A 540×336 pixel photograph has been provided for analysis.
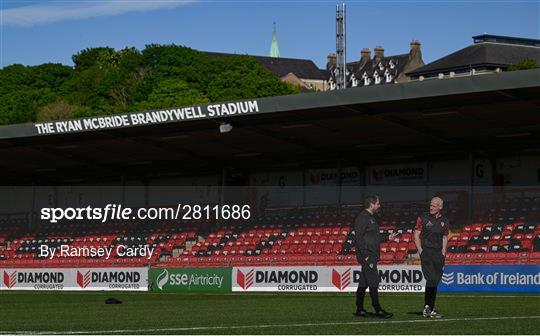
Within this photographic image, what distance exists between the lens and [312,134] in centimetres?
4112

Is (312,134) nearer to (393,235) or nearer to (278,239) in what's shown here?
(393,235)

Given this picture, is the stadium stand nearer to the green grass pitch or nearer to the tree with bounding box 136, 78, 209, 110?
the green grass pitch

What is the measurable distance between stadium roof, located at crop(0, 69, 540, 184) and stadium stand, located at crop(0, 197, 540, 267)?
103 inches

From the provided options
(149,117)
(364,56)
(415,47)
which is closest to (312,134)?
(149,117)

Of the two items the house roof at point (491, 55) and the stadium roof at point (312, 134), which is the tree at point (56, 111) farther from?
the stadium roof at point (312, 134)

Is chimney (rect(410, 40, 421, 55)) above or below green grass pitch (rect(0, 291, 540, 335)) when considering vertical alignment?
above

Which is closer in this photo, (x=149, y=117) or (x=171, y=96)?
(x=149, y=117)

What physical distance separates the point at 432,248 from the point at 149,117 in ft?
76.2

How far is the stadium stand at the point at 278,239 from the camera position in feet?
116

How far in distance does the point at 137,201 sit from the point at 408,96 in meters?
23.0

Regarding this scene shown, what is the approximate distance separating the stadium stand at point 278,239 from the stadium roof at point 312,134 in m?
2.61

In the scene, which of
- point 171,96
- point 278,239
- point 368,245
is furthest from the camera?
point 171,96

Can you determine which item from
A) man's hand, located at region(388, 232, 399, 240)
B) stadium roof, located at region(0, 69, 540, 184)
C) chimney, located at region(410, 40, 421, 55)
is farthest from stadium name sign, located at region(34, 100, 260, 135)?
chimney, located at region(410, 40, 421, 55)

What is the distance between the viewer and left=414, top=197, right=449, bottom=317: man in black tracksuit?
17.7 meters
